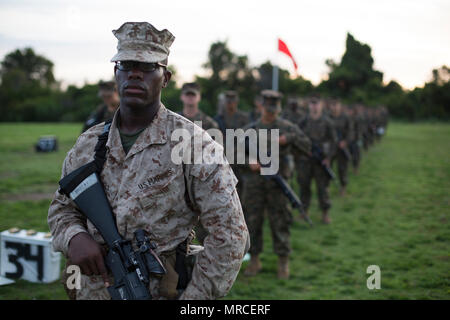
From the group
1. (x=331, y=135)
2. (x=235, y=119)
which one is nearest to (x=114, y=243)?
(x=235, y=119)

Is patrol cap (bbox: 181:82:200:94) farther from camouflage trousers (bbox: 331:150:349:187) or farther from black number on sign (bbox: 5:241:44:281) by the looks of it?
camouflage trousers (bbox: 331:150:349:187)

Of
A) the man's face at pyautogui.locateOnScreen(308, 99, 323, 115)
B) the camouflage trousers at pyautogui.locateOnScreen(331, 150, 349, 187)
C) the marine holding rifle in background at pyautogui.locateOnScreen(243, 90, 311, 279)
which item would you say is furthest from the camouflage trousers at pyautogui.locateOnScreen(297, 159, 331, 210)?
the marine holding rifle in background at pyautogui.locateOnScreen(243, 90, 311, 279)

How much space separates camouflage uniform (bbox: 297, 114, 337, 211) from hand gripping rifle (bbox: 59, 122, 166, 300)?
5.92m

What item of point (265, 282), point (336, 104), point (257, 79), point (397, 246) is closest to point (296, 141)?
point (265, 282)

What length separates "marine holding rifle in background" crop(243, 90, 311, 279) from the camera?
5371 millimetres

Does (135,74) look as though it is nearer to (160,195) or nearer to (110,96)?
(160,195)

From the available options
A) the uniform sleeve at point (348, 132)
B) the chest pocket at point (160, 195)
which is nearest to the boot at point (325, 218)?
the uniform sleeve at point (348, 132)

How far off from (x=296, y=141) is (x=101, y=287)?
3.76 meters

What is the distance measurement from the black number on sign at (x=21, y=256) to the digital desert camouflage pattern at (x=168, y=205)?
2.82 metres

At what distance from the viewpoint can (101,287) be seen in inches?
85.5

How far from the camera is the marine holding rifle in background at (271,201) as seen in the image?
537cm

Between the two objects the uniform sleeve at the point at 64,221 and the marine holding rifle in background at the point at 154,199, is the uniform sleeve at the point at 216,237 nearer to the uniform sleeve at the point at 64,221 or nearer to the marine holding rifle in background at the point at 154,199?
the marine holding rifle in background at the point at 154,199

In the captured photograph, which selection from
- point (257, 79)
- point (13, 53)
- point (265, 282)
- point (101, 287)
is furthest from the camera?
point (13, 53)
